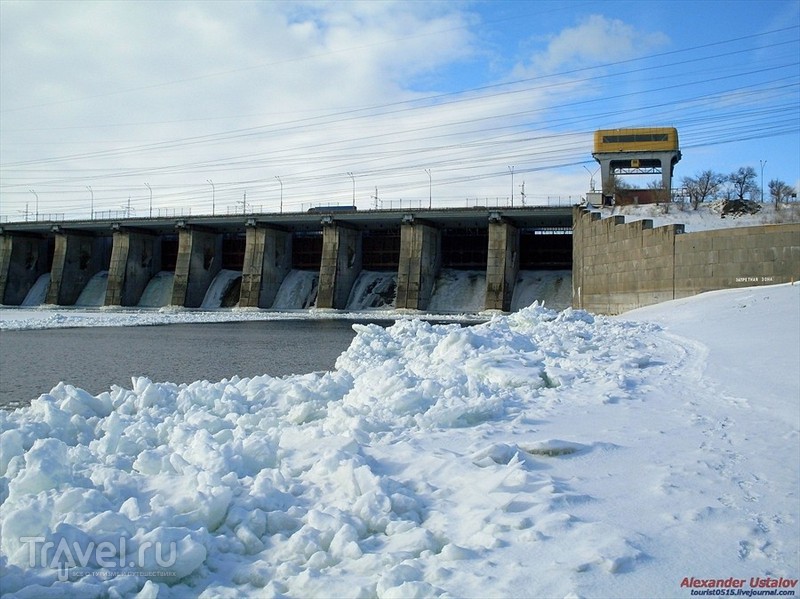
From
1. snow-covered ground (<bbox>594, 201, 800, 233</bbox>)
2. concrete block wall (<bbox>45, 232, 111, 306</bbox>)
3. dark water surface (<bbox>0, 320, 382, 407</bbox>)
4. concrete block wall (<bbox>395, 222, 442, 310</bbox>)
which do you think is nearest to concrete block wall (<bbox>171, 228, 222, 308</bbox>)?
concrete block wall (<bbox>45, 232, 111, 306</bbox>)

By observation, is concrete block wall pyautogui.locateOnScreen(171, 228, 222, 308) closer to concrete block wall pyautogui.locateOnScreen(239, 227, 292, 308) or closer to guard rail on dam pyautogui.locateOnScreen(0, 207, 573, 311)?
guard rail on dam pyautogui.locateOnScreen(0, 207, 573, 311)

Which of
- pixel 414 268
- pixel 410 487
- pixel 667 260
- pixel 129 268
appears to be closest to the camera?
pixel 410 487

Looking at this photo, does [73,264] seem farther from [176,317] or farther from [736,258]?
[736,258]

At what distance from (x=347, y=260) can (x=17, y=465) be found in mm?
40232

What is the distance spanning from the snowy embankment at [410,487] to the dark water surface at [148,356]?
218 inches

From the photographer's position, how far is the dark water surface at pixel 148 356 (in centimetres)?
1282

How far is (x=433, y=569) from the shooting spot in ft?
10.6

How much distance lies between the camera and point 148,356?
17.6 m

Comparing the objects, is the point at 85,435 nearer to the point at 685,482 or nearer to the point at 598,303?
the point at 685,482

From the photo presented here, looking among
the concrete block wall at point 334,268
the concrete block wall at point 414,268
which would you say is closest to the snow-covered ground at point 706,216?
the concrete block wall at point 414,268

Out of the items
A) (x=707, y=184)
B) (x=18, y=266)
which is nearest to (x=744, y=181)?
(x=707, y=184)

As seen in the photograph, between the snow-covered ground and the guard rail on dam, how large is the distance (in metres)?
11.7

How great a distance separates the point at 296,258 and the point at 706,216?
32.2 metres

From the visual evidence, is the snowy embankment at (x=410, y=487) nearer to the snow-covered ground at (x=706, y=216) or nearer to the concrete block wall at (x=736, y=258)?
the concrete block wall at (x=736, y=258)
